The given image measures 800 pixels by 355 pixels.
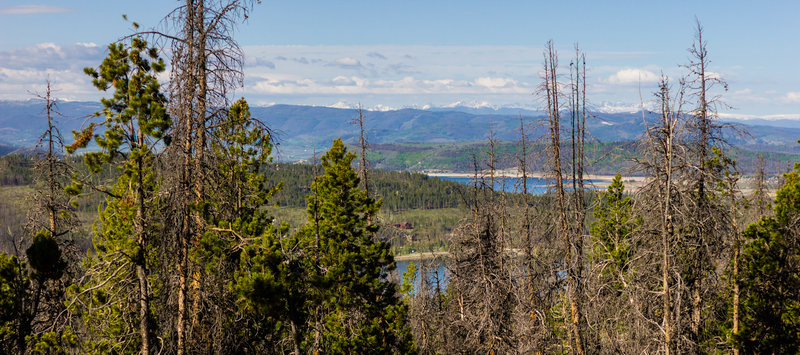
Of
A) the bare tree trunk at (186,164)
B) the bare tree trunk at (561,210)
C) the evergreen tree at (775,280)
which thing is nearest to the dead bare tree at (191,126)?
→ the bare tree trunk at (186,164)

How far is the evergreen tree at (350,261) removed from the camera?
21578 mm

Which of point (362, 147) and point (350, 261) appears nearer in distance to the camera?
point (350, 261)

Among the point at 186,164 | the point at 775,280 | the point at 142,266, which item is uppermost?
the point at 186,164

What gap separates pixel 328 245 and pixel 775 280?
50.9 ft

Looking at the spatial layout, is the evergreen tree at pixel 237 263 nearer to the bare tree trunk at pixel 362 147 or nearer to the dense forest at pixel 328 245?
the dense forest at pixel 328 245

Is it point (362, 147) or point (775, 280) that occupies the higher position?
point (362, 147)

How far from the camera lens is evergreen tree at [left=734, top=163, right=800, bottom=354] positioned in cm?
1597

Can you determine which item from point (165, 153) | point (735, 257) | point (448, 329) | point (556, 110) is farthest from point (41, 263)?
point (735, 257)

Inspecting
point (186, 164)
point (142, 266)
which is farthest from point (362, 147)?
point (142, 266)

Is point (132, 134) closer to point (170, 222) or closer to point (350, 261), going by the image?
point (170, 222)

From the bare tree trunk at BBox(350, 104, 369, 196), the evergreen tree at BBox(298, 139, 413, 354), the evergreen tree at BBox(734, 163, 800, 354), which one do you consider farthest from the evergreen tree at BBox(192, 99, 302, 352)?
the evergreen tree at BBox(734, 163, 800, 354)

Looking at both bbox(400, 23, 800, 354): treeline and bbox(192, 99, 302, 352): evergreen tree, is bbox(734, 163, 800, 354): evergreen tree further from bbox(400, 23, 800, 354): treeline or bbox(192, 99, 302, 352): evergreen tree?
bbox(192, 99, 302, 352): evergreen tree

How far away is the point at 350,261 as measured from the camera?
22.3 m

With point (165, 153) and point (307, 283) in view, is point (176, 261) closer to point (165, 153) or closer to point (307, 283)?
point (165, 153)
